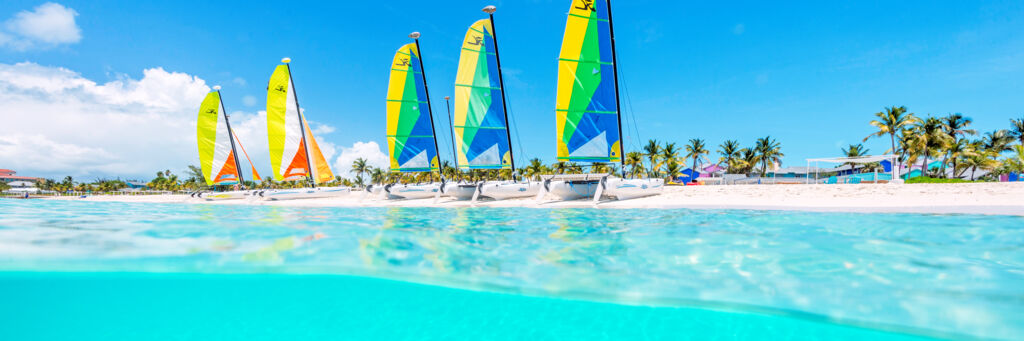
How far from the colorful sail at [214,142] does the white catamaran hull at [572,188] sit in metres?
29.7

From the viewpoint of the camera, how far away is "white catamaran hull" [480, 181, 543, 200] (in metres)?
22.0

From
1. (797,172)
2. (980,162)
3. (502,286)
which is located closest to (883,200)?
(502,286)

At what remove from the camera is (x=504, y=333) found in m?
4.46

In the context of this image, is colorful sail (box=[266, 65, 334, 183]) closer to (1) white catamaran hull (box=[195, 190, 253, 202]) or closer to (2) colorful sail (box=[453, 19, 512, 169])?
(1) white catamaran hull (box=[195, 190, 253, 202])

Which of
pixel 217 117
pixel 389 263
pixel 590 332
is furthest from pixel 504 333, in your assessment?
pixel 217 117

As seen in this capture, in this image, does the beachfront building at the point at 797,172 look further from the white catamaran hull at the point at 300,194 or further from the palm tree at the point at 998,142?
the white catamaran hull at the point at 300,194

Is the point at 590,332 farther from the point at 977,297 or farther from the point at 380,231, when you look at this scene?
the point at 380,231

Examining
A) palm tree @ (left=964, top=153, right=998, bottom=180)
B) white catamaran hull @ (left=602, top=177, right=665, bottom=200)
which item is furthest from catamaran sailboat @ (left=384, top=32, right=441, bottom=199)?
palm tree @ (left=964, top=153, right=998, bottom=180)

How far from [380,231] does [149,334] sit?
4.33 metres

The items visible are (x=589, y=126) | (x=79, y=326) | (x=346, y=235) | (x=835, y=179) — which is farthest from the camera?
(x=835, y=179)

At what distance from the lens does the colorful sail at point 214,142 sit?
3512cm

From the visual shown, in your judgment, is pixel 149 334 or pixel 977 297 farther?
pixel 149 334

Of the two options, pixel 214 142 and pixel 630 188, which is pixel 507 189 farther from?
pixel 214 142

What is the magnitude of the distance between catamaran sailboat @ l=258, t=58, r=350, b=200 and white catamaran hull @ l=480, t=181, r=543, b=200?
1441 cm
